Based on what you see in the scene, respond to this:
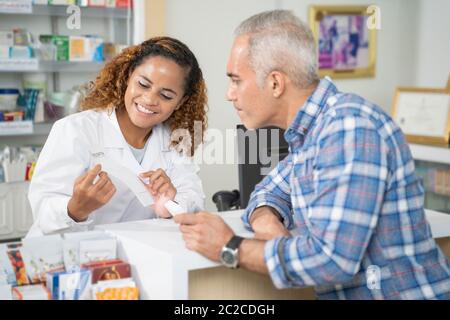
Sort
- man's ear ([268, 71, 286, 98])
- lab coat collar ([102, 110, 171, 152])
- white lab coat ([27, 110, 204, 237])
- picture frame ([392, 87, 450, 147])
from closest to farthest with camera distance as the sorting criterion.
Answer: man's ear ([268, 71, 286, 98]) → white lab coat ([27, 110, 204, 237]) → lab coat collar ([102, 110, 171, 152]) → picture frame ([392, 87, 450, 147])

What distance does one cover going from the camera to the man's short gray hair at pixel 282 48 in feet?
4.90

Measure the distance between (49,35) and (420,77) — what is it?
9.57ft

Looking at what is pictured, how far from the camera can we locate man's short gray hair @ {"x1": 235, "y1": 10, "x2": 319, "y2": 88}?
1.49 metres

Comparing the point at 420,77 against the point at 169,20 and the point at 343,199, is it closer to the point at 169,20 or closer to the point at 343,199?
the point at 169,20

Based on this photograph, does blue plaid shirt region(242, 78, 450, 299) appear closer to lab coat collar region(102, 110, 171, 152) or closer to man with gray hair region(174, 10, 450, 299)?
man with gray hair region(174, 10, 450, 299)

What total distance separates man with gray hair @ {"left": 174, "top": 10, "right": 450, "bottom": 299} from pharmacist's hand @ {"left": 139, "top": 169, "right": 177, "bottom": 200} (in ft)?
1.41

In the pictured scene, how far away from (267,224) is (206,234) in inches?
9.3

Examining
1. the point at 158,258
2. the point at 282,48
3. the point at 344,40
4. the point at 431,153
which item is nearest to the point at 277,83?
the point at 282,48

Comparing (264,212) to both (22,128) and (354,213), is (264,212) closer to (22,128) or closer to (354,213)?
(354,213)

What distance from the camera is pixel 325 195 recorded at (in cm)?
129

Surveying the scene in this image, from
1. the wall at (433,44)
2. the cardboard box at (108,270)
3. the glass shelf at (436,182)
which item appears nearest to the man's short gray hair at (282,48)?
the cardboard box at (108,270)

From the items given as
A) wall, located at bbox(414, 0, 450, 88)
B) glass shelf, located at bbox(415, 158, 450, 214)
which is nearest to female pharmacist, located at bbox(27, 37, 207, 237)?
glass shelf, located at bbox(415, 158, 450, 214)

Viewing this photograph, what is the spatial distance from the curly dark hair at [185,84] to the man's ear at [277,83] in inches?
31.1

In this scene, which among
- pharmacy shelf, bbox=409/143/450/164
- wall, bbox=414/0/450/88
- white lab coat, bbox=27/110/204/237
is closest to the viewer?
white lab coat, bbox=27/110/204/237
